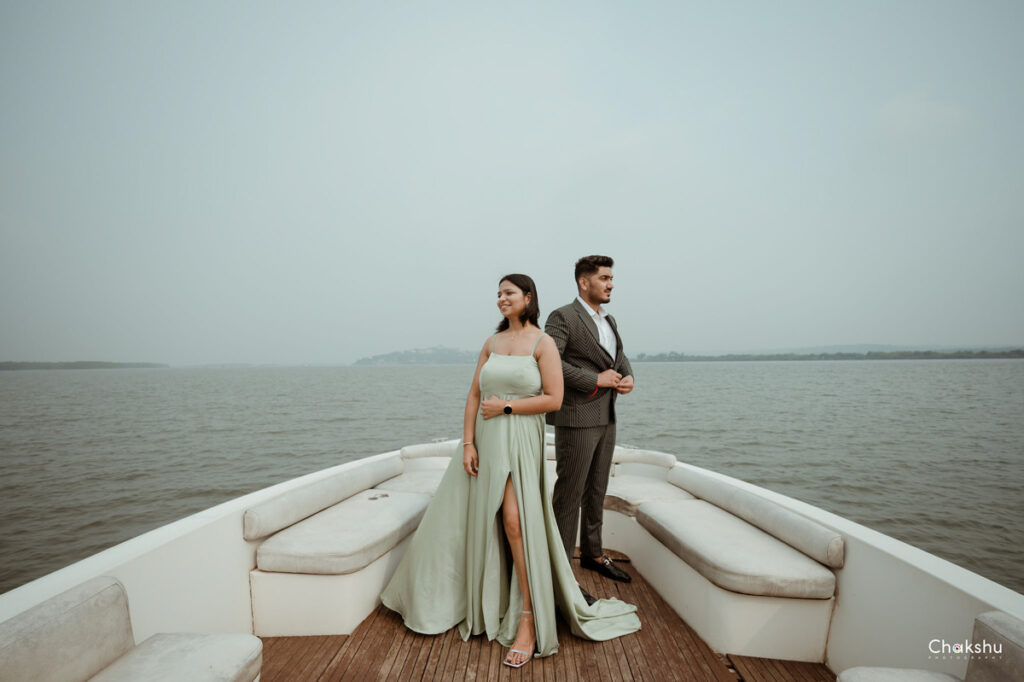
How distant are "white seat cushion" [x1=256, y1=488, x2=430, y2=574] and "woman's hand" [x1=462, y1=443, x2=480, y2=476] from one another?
0.65 meters

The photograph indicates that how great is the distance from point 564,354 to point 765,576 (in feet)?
4.74

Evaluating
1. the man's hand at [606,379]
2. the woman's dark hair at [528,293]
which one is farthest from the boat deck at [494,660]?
the woman's dark hair at [528,293]

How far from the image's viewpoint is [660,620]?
2574 millimetres

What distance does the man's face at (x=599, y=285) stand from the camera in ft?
8.94

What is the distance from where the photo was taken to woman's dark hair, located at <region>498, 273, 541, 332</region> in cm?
236

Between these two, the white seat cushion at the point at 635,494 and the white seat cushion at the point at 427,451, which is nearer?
the white seat cushion at the point at 635,494

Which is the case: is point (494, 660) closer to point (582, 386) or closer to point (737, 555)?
point (737, 555)

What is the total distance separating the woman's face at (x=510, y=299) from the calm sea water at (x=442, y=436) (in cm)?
846

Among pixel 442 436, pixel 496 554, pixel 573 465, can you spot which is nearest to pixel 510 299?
pixel 573 465

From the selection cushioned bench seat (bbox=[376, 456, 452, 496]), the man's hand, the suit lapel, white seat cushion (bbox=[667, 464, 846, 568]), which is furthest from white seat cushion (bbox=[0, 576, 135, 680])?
white seat cushion (bbox=[667, 464, 846, 568])

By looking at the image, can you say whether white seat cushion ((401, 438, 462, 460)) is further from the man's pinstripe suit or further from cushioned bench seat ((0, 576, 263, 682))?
cushioned bench seat ((0, 576, 263, 682))

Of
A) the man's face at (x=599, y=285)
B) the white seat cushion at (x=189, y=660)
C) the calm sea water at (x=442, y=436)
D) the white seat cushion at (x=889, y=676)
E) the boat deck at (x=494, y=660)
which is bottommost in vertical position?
the calm sea water at (x=442, y=436)

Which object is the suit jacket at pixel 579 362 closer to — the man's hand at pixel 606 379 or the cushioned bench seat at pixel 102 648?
the man's hand at pixel 606 379

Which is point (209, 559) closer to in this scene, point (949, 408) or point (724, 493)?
point (724, 493)
